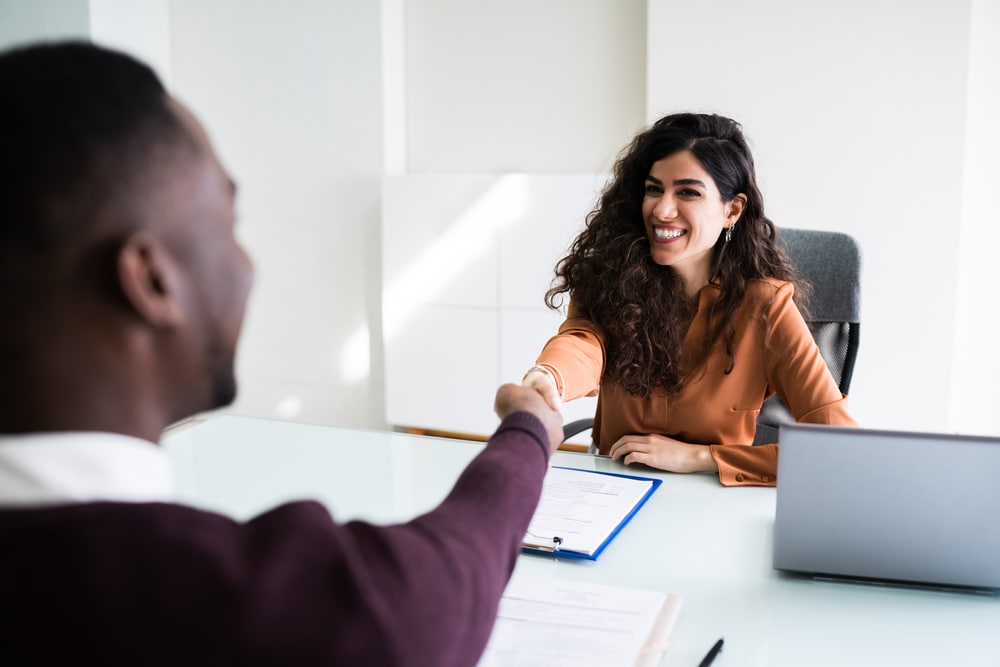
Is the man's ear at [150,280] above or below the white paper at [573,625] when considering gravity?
above

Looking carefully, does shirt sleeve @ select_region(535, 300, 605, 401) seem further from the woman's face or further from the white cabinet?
the white cabinet

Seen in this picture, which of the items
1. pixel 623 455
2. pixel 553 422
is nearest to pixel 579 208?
pixel 623 455

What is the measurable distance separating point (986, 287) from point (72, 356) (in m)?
3.67

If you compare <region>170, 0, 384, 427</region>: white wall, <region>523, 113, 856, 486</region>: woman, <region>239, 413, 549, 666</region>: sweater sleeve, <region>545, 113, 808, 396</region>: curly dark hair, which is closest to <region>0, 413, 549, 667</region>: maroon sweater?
<region>239, 413, 549, 666</region>: sweater sleeve

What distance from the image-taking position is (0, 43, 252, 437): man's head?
0.58m

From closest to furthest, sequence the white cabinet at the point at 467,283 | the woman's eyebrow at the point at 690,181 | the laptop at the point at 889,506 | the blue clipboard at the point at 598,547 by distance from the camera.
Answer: the laptop at the point at 889,506, the blue clipboard at the point at 598,547, the woman's eyebrow at the point at 690,181, the white cabinet at the point at 467,283

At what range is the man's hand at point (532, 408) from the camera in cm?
103

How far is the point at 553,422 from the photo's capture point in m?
1.07

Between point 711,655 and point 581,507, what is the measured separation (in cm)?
48

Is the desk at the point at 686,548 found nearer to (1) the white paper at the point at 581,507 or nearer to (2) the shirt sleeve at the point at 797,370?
(1) the white paper at the point at 581,507

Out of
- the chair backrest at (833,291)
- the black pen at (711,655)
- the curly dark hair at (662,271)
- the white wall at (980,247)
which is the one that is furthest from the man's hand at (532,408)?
the white wall at (980,247)

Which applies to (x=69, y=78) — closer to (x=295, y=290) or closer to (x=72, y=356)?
(x=72, y=356)

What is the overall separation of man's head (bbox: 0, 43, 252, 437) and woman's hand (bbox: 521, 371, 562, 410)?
0.90 m

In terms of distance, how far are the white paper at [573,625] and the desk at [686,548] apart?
43mm
